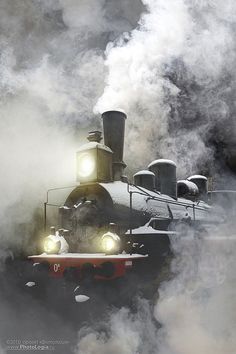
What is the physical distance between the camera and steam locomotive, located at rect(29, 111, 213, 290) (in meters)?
5.25

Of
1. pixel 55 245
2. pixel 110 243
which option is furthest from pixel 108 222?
pixel 55 245

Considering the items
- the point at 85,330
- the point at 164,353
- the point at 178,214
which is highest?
the point at 178,214

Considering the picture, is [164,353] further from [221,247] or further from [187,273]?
[221,247]

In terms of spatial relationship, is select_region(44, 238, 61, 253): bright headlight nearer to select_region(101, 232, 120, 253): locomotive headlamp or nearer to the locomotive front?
the locomotive front

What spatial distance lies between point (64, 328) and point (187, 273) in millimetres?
2060

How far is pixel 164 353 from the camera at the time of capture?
16.9ft

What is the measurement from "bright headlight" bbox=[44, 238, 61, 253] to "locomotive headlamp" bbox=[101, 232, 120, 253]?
3.04ft

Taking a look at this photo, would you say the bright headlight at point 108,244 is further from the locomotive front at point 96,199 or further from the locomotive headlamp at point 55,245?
the locomotive headlamp at point 55,245

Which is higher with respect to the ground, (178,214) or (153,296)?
(178,214)

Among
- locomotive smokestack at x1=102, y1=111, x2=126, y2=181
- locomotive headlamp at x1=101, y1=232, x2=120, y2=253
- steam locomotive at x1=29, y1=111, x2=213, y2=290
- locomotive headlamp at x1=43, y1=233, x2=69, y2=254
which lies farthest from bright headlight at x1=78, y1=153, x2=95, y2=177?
locomotive headlamp at x1=101, y1=232, x2=120, y2=253

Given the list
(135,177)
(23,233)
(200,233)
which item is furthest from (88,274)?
(23,233)

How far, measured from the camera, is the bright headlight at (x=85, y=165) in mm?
6562

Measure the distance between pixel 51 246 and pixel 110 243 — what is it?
117 cm

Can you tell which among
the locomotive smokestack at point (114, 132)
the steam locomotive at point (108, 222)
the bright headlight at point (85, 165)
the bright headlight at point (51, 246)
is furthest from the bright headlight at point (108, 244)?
the locomotive smokestack at point (114, 132)
